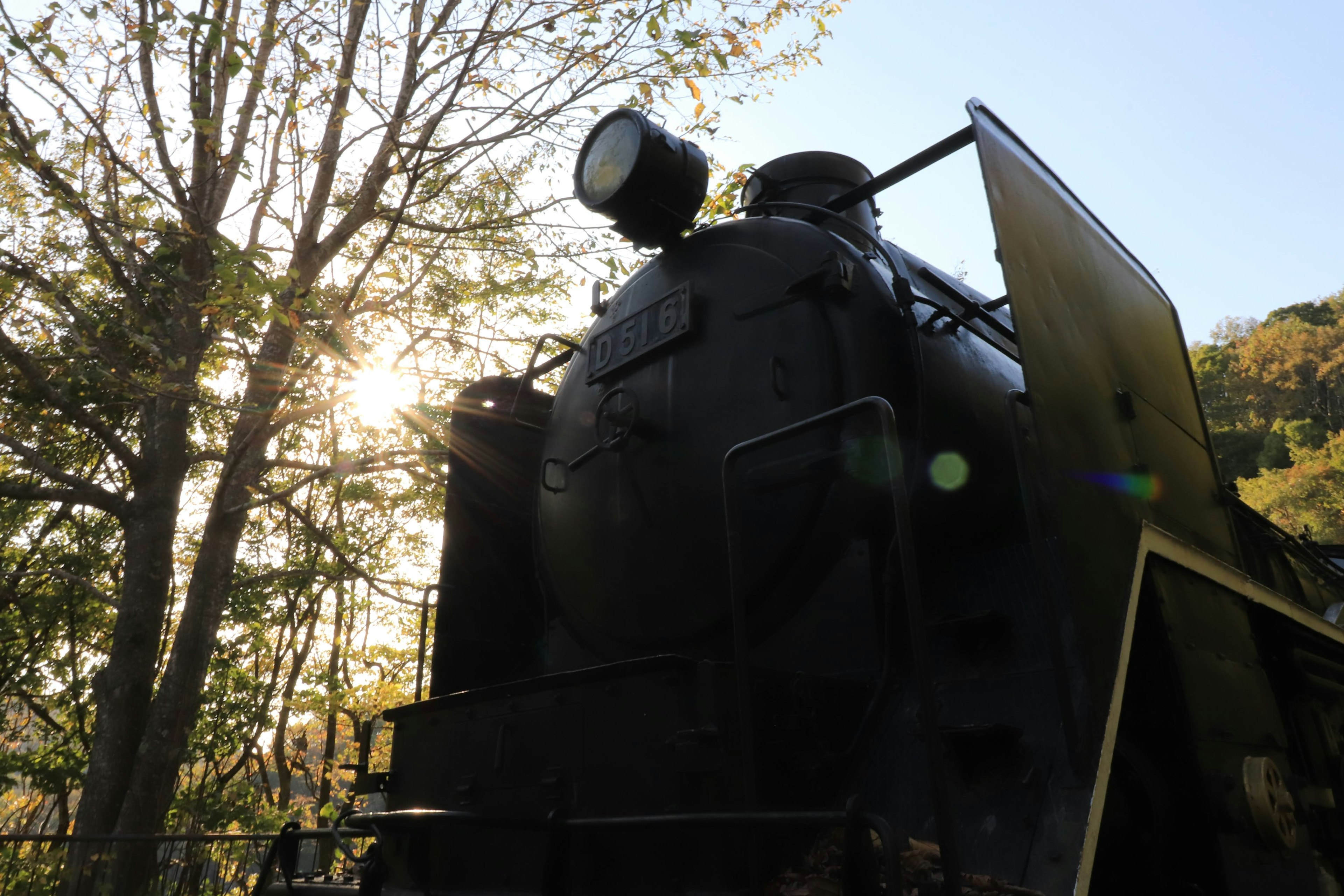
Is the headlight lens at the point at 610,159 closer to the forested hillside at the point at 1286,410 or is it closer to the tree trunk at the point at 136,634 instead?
the tree trunk at the point at 136,634

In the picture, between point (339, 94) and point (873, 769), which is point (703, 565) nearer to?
point (873, 769)

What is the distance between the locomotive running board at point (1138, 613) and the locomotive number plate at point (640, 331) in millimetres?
1537

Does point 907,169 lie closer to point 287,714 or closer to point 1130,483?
point 1130,483

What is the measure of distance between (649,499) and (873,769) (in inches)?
43.2

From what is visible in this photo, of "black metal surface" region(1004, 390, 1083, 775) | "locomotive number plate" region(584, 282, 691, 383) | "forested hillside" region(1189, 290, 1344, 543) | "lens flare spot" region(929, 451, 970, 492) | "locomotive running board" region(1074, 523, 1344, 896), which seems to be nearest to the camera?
"locomotive running board" region(1074, 523, 1344, 896)

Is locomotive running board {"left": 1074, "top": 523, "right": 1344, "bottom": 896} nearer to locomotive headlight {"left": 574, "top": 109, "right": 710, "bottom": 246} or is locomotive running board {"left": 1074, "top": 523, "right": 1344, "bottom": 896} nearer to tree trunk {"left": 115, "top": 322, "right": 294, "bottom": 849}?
locomotive headlight {"left": 574, "top": 109, "right": 710, "bottom": 246}

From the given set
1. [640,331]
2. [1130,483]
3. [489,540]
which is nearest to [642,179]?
[640,331]

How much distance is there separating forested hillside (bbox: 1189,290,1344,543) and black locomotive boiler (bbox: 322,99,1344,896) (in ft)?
116

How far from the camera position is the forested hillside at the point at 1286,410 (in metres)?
31.8

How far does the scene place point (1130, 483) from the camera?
2.36 metres

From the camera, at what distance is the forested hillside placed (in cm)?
3178

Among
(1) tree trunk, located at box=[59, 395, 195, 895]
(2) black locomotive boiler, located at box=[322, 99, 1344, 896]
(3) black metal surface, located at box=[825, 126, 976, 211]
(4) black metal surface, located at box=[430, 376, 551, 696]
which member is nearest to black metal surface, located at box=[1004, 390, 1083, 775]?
(2) black locomotive boiler, located at box=[322, 99, 1344, 896]

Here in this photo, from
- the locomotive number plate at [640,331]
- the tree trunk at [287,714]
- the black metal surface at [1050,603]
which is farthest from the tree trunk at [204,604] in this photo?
the tree trunk at [287,714]

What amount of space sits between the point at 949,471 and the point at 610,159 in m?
1.77
